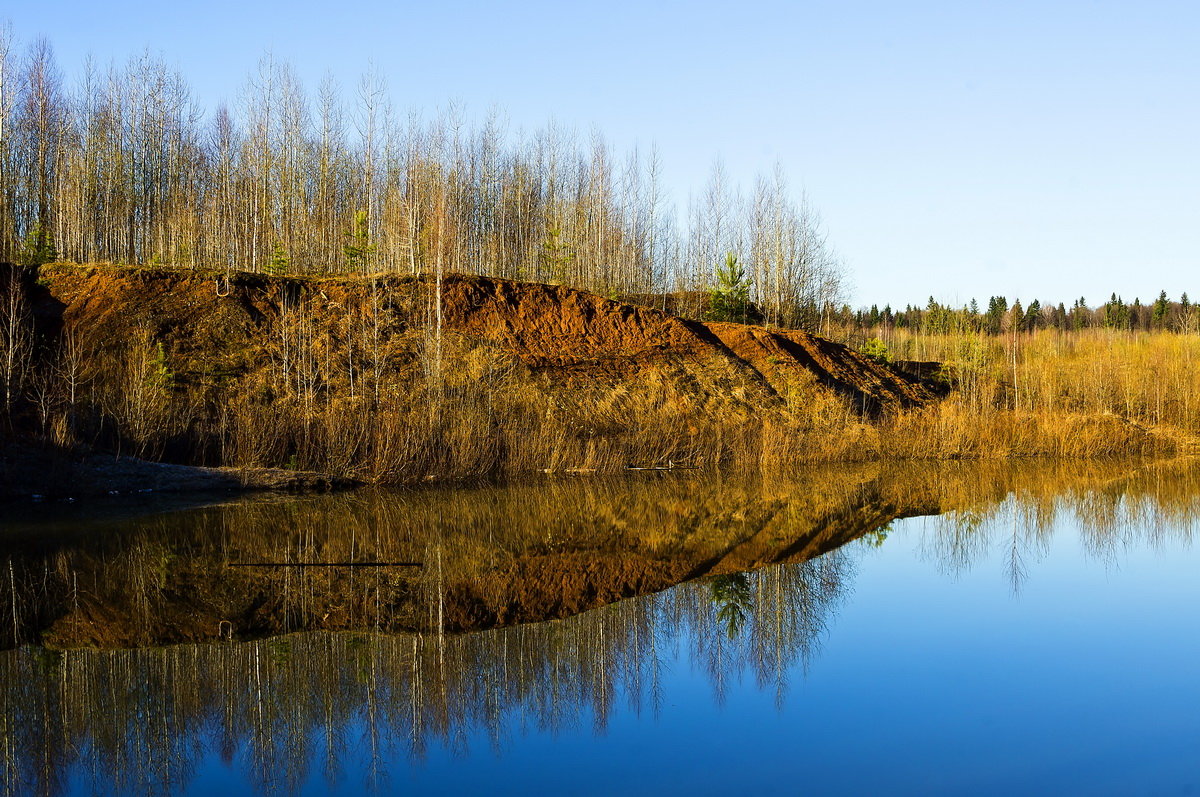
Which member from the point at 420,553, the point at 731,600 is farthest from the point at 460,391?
the point at 731,600

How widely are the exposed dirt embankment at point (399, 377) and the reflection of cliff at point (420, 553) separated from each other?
2421 millimetres

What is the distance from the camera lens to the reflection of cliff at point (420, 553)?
838 centimetres

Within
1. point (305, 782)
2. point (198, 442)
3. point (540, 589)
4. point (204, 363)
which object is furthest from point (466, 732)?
point (204, 363)

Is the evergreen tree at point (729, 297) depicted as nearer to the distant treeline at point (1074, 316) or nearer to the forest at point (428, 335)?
the forest at point (428, 335)

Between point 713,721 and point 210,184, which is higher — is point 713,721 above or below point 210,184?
below

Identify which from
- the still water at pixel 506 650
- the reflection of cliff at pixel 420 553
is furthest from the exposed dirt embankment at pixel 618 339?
the still water at pixel 506 650

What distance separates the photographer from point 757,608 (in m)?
8.84

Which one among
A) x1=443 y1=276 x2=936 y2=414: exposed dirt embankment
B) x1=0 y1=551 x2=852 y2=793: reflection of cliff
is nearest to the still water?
x1=0 y1=551 x2=852 y2=793: reflection of cliff

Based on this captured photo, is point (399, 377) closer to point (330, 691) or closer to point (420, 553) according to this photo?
point (420, 553)

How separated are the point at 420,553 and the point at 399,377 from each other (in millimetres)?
14324

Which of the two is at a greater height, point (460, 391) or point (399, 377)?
point (399, 377)

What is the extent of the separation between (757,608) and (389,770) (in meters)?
4.45

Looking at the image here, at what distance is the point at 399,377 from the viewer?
25.1 metres

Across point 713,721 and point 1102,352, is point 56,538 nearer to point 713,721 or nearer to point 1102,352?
point 713,721
